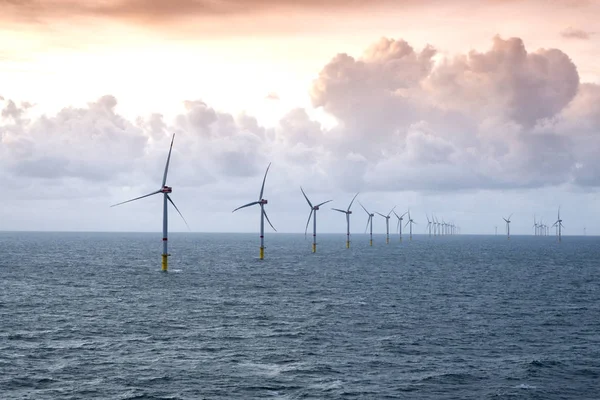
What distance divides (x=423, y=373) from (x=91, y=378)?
99.1 feet

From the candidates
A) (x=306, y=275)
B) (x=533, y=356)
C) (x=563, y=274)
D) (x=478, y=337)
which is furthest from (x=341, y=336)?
(x=563, y=274)

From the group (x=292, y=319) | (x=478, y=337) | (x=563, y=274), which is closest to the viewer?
(x=478, y=337)

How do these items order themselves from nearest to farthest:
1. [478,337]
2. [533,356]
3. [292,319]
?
1. [533,356]
2. [478,337]
3. [292,319]

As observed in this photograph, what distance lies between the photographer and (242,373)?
58000 millimetres

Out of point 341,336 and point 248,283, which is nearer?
point 341,336

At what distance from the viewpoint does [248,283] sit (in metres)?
138

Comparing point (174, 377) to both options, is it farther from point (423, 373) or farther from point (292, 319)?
point (292, 319)

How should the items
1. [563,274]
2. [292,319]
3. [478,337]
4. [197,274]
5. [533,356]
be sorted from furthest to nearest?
[563,274], [197,274], [292,319], [478,337], [533,356]

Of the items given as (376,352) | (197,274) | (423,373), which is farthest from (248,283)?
(423,373)

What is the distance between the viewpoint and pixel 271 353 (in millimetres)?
66250

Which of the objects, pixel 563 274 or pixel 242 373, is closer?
pixel 242 373

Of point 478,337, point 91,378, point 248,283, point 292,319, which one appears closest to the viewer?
point 91,378

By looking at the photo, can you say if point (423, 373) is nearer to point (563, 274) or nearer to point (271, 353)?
point (271, 353)

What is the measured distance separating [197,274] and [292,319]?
76514 millimetres
